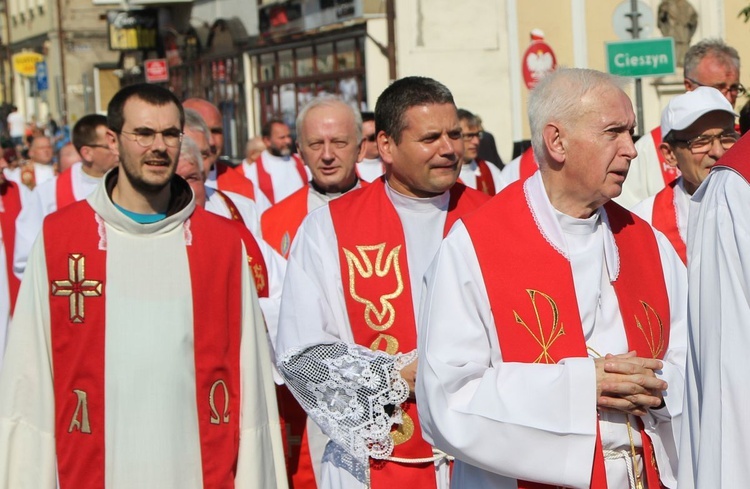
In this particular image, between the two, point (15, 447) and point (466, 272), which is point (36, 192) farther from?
point (466, 272)

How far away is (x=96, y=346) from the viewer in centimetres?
525

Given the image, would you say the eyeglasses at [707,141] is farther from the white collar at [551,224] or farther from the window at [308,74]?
the window at [308,74]

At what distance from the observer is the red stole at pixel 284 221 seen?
23.9 ft

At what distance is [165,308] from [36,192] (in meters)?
4.33

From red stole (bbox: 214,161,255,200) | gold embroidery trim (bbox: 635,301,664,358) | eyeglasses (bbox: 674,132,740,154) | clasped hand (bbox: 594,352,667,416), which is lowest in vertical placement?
clasped hand (bbox: 594,352,667,416)

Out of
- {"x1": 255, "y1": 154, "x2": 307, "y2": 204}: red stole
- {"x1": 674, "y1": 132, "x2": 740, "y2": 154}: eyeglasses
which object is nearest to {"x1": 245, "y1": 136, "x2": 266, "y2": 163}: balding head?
{"x1": 255, "y1": 154, "x2": 307, "y2": 204}: red stole

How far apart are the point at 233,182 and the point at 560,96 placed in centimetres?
568

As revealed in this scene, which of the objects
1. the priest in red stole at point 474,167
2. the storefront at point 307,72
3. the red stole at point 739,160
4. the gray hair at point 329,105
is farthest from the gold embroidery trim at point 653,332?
the storefront at point 307,72

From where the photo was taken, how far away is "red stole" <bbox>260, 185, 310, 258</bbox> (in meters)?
7.28

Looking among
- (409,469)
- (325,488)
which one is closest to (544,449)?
(409,469)

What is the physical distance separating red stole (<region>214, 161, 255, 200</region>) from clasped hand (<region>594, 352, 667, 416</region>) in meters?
5.66

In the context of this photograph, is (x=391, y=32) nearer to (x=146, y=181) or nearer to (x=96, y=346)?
(x=146, y=181)

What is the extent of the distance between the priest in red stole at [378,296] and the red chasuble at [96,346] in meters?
0.36

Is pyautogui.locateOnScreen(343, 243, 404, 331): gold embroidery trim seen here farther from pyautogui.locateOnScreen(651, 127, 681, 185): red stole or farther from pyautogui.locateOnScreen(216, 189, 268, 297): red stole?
pyautogui.locateOnScreen(651, 127, 681, 185): red stole
